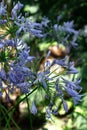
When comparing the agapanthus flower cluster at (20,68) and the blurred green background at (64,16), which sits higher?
the agapanthus flower cluster at (20,68)


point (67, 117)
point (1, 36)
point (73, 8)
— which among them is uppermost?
point (1, 36)

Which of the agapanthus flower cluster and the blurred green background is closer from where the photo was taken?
the agapanthus flower cluster

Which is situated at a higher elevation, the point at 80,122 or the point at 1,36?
the point at 1,36

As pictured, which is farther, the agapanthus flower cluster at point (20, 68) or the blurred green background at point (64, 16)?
the blurred green background at point (64, 16)

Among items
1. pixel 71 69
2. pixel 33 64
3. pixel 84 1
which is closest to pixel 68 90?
pixel 71 69

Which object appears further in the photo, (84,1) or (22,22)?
(84,1)

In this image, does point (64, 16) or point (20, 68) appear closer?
point (20, 68)

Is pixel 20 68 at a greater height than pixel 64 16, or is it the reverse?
pixel 20 68

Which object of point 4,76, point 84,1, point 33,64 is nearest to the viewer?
point 4,76

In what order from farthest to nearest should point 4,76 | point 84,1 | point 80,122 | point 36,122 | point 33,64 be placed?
point 84,1
point 36,122
point 80,122
point 33,64
point 4,76

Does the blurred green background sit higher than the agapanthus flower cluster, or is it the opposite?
the agapanthus flower cluster

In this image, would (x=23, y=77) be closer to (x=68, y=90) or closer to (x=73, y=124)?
(x=68, y=90)
